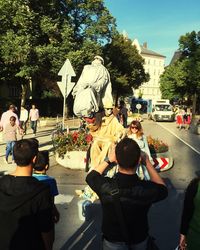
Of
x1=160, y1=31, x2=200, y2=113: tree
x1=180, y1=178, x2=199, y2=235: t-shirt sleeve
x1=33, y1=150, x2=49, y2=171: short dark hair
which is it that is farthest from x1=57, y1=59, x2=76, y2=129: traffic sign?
x1=160, y1=31, x2=200, y2=113: tree

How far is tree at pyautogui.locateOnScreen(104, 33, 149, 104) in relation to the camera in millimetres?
49125

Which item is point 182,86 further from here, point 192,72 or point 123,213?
point 123,213

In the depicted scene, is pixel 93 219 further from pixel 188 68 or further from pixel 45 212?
pixel 188 68

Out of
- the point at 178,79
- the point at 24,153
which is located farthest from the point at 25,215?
the point at 178,79

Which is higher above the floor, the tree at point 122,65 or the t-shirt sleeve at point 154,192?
the tree at point 122,65

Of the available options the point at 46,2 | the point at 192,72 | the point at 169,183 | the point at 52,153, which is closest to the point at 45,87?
the point at 46,2

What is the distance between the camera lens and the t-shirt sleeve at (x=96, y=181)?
3.44 m

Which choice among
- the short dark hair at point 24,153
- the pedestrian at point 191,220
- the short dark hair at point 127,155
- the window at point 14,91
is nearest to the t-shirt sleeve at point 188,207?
the pedestrian at point 191,220

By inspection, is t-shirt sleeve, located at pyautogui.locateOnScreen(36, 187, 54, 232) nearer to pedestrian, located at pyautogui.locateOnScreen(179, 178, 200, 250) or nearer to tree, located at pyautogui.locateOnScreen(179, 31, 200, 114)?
pedestrian, located at pyautogui.locateOnScreen(179, 178, 200, 250)

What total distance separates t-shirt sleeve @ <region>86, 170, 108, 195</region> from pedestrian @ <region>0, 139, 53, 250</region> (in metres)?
0.41

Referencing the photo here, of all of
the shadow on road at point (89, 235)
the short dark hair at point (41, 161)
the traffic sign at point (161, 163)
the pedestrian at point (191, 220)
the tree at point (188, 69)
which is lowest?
the shadow on road at point (89, 235)

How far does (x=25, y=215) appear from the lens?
3.13 m

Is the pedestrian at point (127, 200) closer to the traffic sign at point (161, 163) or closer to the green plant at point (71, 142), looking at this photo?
the traffic sign at point (161, 163)

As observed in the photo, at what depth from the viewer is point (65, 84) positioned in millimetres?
Answer: 13945
